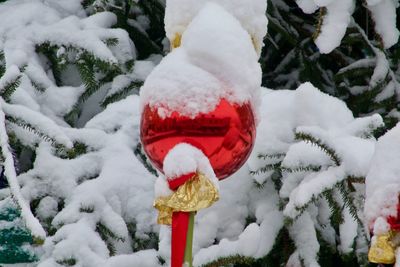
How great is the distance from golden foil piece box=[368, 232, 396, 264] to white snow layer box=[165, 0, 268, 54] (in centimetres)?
22

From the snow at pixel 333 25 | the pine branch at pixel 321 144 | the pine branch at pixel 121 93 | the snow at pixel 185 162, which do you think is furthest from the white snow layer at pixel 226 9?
the pine branch at pixel 121 93

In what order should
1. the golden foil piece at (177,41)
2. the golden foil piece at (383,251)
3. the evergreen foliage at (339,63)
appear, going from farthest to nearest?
the evergreen foliage at (339,63) → the golden foil piece at (177,41) → the golden foil piece at (383,251)

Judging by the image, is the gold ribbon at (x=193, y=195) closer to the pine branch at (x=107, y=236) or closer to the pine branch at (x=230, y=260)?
the pine branch at (x=230, y=260)

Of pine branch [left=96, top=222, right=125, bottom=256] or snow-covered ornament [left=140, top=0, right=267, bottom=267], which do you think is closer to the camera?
snow-covered ornament [left=140, top=0, right=267, bottom=267]

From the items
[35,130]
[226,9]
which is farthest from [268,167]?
[226,9]

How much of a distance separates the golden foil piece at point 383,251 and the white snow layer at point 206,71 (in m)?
0.16

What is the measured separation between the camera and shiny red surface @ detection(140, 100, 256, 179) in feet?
1.87

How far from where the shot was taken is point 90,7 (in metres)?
1.87

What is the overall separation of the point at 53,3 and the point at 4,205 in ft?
2.34

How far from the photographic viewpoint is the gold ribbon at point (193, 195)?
540mm

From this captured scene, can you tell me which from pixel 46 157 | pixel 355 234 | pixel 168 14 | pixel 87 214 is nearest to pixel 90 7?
pixel 46 157

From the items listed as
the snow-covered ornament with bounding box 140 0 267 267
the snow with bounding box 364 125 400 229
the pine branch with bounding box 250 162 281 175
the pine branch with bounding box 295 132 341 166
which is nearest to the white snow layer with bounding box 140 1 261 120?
the snow-covered ornament with bounding box 140 0 267 267

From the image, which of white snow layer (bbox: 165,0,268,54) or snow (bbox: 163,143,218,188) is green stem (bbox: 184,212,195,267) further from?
white snow layer (bbox: 165,0,268,54)

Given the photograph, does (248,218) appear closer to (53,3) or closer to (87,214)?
(87,214)
